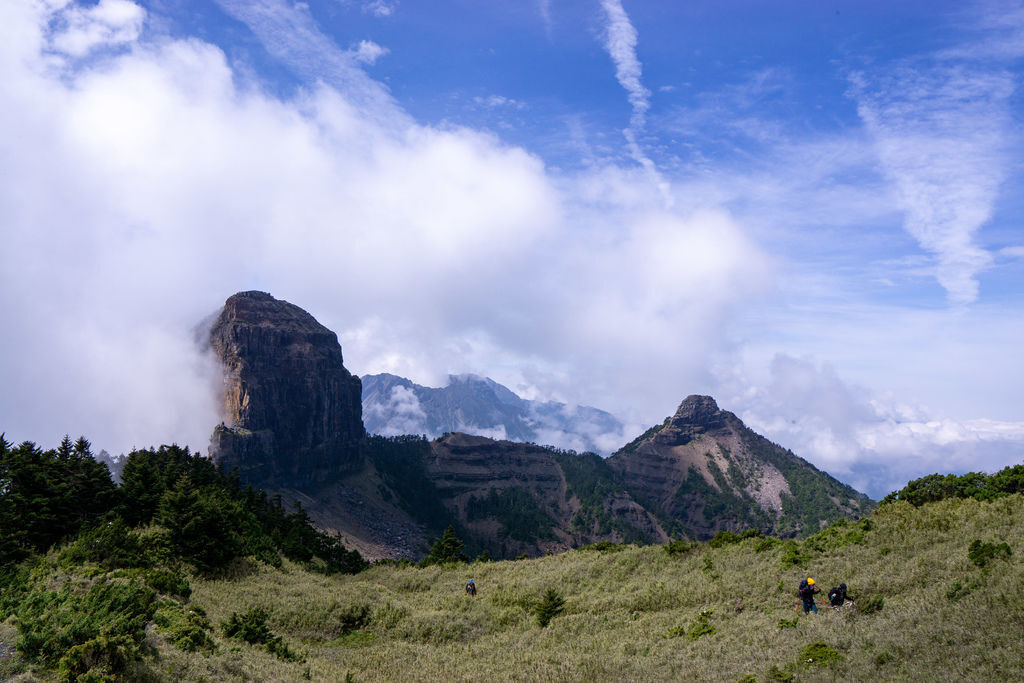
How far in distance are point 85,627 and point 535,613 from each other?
25.7 m

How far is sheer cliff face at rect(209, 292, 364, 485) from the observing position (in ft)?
539

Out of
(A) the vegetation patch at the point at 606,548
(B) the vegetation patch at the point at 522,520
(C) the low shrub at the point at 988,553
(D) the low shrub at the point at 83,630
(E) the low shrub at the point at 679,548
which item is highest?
(C) the low shrub at the point at 988,553

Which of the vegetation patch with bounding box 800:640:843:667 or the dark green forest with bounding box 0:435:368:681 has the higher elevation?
the dark green forest with bounding box 0:435:368:681

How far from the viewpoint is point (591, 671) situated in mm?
22375

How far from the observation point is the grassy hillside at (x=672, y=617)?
17766 millimetres

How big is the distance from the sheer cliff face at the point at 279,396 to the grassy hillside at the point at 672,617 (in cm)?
13323

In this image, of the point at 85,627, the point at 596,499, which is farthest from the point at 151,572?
the point at 596,499

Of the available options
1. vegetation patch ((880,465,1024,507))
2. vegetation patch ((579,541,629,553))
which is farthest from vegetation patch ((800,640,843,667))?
vegetation patch ((579,541,629,553))

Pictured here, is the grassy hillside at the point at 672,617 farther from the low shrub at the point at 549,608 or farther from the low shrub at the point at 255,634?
the low shrub at the point at 549,608

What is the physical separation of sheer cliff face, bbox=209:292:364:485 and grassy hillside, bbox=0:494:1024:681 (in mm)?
133235

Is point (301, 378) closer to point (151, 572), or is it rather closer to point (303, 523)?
point (303, 523)

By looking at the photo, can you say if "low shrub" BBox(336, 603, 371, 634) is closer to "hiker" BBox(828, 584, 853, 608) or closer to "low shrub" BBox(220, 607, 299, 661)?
"low shrub" BBox(220, 607, 299, 661)

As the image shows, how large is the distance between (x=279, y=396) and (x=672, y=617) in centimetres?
17018

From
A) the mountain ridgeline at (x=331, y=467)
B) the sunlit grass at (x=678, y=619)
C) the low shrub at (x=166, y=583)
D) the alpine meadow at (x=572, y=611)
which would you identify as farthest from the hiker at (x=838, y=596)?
the mountain ridgeline at (x=331, y=467)
